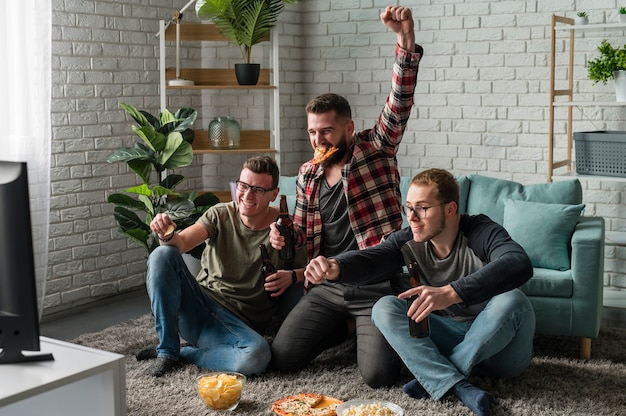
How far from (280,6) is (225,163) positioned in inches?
51.3

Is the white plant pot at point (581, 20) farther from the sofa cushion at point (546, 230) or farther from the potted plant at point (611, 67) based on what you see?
the sofa cushion at point (546, 230)

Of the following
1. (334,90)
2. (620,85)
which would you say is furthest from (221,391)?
(334,90)

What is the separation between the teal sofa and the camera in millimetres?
3924

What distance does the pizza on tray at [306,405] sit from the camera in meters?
3.14

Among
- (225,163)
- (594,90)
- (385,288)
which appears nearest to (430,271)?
(385,288)

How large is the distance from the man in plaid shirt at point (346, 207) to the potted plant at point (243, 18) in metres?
1.57

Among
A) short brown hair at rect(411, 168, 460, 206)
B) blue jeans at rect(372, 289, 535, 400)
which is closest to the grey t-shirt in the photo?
blue jeans at rect(372, 289, 535, 400)

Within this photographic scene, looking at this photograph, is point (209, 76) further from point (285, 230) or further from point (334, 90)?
point (285, 230)

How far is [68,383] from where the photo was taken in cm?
213

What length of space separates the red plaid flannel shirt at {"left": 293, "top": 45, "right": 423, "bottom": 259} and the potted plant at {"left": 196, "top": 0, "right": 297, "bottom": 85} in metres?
1.61

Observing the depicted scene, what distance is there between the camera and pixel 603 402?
3322 mm

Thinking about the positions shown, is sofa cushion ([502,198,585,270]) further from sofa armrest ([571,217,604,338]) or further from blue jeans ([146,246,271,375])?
blue jeans ([146,246,271,375])

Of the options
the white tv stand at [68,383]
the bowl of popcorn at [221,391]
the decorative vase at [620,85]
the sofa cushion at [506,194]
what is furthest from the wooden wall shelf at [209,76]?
the white tv stand at [68,383]

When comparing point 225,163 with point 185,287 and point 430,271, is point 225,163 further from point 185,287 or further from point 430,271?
point 430,271
